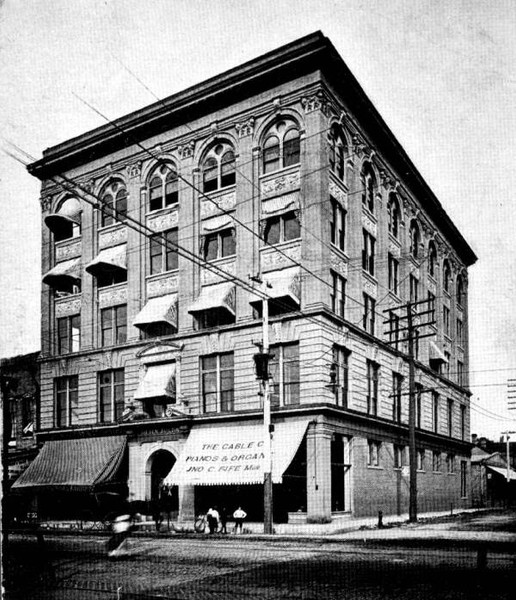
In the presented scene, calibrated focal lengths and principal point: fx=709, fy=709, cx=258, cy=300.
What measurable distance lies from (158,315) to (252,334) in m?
5.02

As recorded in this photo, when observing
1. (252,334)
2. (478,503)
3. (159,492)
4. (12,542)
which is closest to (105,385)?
(159,492)

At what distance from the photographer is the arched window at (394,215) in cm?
3950

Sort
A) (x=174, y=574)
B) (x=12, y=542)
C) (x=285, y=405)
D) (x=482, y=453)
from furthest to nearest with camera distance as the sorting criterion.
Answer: (x=482, y=453) → (x=285, y=405) → (x=12, y=542) → (x=174, y=574)

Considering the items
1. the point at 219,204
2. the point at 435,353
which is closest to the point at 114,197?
the point at 219,204

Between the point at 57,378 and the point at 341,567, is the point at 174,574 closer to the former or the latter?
the point at 341,567

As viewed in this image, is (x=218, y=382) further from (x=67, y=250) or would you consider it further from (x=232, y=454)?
(x=67, y=250)

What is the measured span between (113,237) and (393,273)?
1537cm

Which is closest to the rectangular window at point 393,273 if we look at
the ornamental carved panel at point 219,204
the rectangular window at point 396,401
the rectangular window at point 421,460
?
the rectangular window at point 396,401

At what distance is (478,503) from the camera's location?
6009cm

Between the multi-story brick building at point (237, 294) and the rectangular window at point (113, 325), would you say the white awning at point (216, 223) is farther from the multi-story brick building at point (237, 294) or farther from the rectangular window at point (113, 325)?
the rectangular window at point (113, 325)

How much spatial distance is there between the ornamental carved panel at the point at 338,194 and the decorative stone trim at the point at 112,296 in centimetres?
1173

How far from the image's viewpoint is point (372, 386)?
34.8 m

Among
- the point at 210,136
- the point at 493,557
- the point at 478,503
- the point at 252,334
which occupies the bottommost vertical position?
the point at 478,503

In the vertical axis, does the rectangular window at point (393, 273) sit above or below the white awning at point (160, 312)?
above
